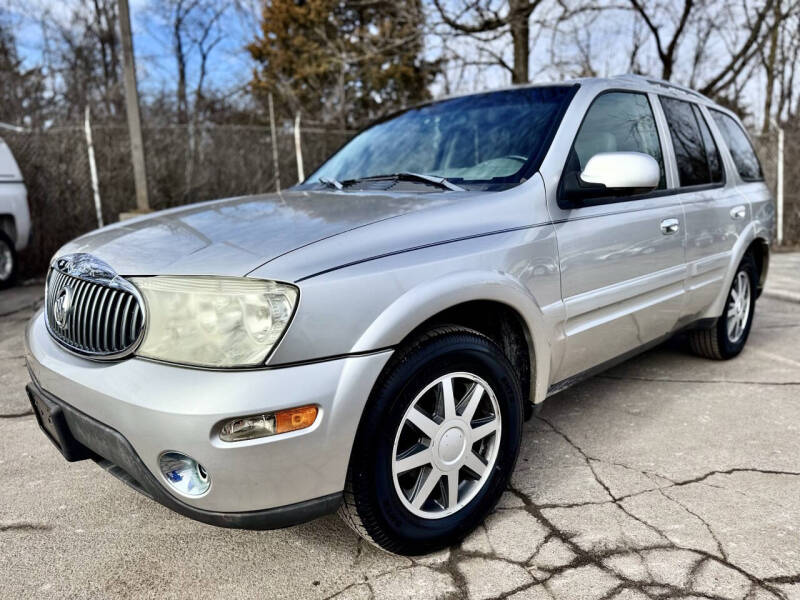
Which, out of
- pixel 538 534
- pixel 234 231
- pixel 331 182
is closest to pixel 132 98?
pixel 331 182

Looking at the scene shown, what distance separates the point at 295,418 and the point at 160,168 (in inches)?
358

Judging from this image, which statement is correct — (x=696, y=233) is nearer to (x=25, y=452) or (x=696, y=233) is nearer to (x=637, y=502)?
(x=637, y=502)

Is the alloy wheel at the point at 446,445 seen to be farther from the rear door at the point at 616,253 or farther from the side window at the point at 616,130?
the side window at the point at 616,130

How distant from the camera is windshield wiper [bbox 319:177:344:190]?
9.84 feet

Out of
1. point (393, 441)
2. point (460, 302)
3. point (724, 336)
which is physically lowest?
point (724, 336)

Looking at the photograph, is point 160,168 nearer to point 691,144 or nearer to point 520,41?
point 520,41

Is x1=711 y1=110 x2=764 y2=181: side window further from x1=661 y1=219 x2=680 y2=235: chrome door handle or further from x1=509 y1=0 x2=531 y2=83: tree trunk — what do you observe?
x1=509 y1=0 x2=531 y2=83: tree trunk

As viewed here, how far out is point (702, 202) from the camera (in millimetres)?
3459

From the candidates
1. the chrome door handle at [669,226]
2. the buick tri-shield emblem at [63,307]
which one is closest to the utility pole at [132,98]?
the buick tri-shield emblem at [63,307]

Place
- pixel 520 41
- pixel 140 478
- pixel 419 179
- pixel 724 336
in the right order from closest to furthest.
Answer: pixel 140 478, pixel 419 179, pixel 724 336, pixel 520 41

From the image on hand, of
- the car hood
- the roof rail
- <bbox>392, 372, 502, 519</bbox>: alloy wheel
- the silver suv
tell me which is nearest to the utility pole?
the silver suv

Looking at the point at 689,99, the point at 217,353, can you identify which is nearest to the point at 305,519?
the point at 217,353

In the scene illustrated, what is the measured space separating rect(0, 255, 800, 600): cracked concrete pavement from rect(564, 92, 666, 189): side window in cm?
129

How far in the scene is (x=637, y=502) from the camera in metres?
2.43
